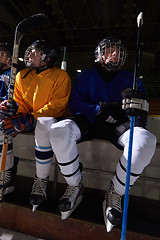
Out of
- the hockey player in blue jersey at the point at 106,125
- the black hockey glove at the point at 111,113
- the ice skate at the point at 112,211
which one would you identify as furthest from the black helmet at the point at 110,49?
the ice skate at the point at 112,211

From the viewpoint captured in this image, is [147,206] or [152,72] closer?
[147,206]

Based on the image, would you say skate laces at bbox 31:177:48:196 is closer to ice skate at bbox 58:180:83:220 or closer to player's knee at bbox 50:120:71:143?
ice skate at bbox 58:180:83:220

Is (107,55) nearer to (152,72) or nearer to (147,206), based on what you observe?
(147,206)

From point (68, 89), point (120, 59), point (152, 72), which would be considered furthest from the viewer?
point (152, 72)

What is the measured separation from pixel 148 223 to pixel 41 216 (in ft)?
1.85

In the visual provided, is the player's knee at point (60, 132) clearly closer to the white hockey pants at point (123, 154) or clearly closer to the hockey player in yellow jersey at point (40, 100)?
the white hockey pants at point (123, 154)

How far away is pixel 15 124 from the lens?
1113mm

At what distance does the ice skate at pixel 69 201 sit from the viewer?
951 mm

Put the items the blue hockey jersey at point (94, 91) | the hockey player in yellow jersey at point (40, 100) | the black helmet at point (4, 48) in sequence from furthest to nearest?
the black helmet at point (4, 48), the blue hockey jersey at point (94, 91), the hockey player in yellow jersey at point (40, 100)

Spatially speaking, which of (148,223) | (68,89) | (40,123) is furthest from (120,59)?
(148,223)

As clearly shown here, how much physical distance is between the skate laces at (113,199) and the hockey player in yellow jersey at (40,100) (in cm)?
37

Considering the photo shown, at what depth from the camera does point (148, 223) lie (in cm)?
96

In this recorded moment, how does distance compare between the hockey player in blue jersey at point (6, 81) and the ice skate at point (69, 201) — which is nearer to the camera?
the ice skate at point (69, 201)

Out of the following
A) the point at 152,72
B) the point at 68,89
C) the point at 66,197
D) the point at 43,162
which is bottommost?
the point at 66,197
